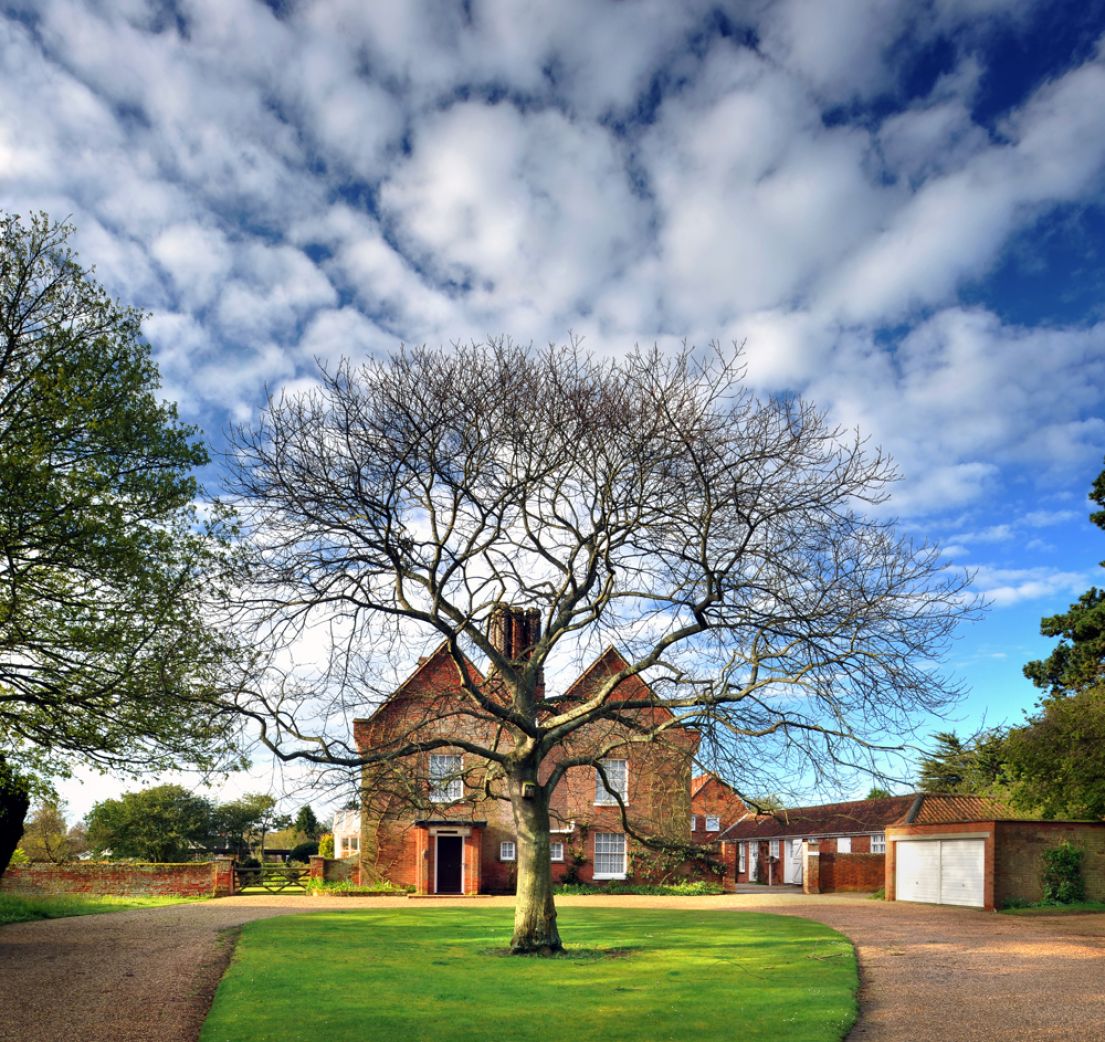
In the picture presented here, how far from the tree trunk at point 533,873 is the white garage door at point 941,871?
20.3 metres

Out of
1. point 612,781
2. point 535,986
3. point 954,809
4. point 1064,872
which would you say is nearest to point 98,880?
point 612,781

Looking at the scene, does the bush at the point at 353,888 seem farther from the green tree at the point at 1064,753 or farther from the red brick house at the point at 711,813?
the red brick house at the point at 711,813

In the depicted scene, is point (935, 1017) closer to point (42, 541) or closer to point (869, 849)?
point (42, 541)

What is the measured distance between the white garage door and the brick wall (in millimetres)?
735

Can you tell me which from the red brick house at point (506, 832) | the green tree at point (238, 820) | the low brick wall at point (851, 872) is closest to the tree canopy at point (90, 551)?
the red brick house at point (506, 832)

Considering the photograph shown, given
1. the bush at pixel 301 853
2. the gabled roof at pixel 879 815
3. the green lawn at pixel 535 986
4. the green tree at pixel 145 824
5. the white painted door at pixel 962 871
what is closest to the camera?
the green lawn at pixel 535 986

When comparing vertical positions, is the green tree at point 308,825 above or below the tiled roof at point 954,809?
below

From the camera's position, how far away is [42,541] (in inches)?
721

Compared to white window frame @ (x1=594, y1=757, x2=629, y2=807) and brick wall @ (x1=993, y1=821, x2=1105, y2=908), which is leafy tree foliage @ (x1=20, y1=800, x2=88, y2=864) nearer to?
white window frame @ (x1=594, y1=757, x2=629, y2=807)

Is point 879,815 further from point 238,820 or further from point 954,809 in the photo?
point 238,820

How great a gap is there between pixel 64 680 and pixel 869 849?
39.8m

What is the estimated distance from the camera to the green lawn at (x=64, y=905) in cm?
2478

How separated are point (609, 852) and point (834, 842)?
14357mm

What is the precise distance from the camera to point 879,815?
1845 inches
